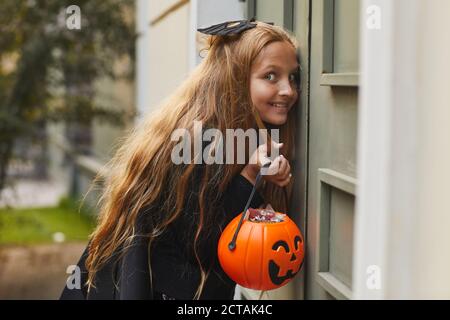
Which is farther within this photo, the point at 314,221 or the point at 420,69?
the point at 314,221

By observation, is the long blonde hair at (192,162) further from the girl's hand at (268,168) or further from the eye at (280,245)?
the eye at (280,245)

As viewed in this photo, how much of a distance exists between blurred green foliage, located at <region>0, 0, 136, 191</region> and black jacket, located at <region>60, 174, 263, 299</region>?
3.47 metres

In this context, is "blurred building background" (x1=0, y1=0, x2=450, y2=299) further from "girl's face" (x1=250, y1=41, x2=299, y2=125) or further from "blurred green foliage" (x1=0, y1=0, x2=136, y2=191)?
"blurred green foliage" (x1=0, y1=0, x2=136, y2=191)

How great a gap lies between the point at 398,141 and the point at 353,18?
1.58ft

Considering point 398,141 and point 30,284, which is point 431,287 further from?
point 30,284

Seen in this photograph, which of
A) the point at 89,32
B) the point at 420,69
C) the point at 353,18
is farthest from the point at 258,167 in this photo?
the point at 89,32

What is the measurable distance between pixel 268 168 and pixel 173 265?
1.47 feet

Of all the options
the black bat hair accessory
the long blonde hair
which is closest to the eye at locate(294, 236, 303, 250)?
the long blonde hair

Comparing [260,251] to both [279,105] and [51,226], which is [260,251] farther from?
[51,226]

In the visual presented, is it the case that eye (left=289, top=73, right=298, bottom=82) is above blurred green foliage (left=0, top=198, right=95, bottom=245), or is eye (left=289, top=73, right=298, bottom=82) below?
above

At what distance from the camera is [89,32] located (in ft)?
18.9

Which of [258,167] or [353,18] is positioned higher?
[353,18]

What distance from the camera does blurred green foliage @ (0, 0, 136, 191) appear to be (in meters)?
5.51

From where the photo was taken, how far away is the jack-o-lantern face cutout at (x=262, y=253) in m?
1.97
